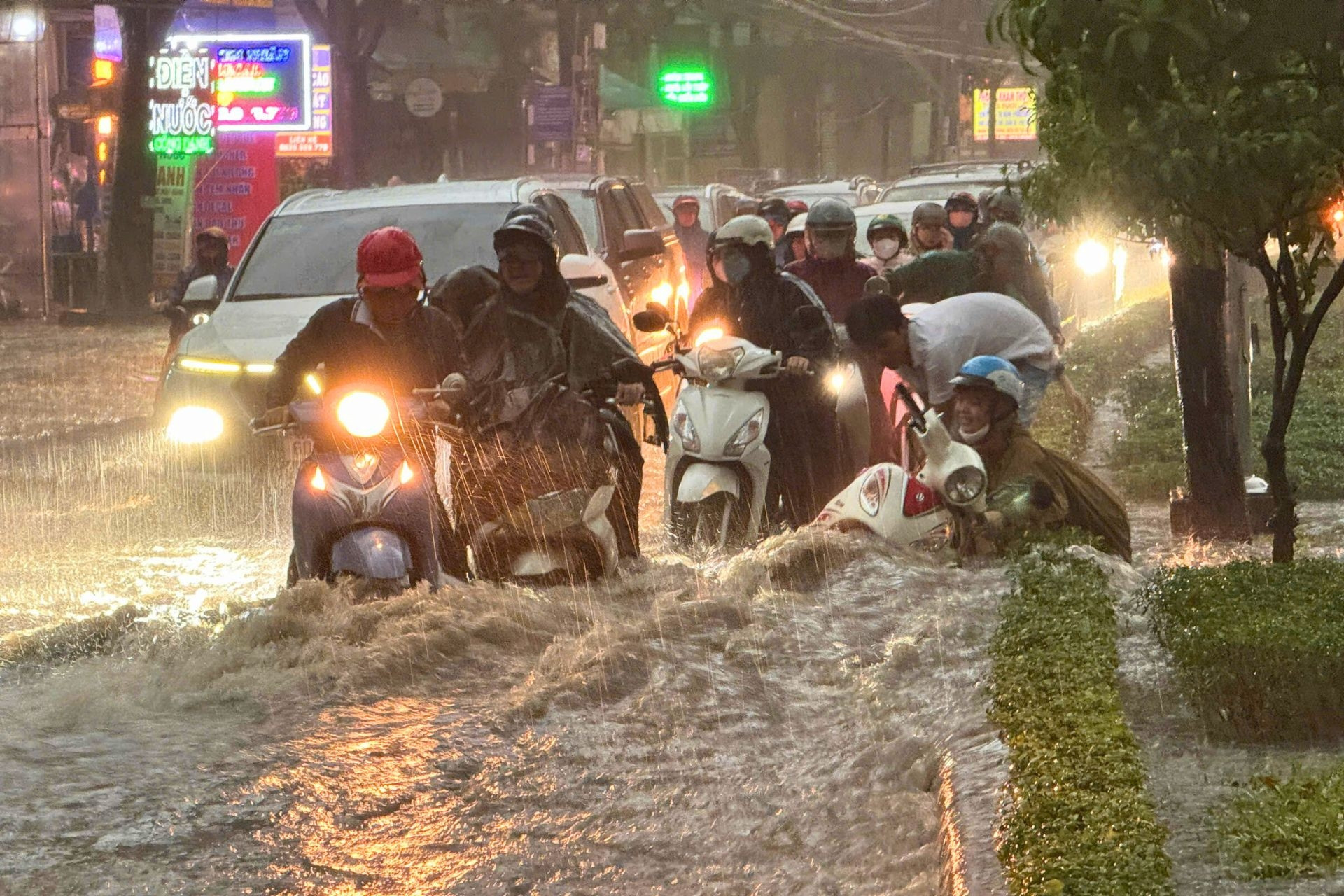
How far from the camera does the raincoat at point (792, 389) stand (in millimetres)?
9406

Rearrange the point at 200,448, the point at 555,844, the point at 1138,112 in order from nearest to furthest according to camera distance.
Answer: the point at 555,844
the point at 1138,112
the point at 200,448

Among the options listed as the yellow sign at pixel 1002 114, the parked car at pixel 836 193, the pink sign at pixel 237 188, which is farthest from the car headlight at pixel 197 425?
the yellow sign at pixel 1002 114

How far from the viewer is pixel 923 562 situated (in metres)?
7.84

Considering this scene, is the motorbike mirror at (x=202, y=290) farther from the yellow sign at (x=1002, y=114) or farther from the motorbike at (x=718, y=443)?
the yellow sign at (x=1002, y=114)

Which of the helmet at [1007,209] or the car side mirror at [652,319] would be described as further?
the helmet at [1007,209]

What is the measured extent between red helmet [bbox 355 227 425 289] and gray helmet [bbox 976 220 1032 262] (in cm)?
506

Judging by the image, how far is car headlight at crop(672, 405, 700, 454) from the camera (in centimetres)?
870

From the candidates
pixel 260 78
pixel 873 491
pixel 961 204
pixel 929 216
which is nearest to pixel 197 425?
pixel 873 491

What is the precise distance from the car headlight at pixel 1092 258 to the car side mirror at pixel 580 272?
15.0m

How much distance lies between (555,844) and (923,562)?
8.24 ft

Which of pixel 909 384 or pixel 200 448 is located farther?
pixel 200 448

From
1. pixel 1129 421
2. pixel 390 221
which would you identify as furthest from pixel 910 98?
pixel 390 221

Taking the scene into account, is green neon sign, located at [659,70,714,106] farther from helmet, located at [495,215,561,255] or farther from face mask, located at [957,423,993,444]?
face mask, located at [957,423,993,444]

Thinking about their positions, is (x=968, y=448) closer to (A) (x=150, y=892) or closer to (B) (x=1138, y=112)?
(B) (x=1138, y=112)
